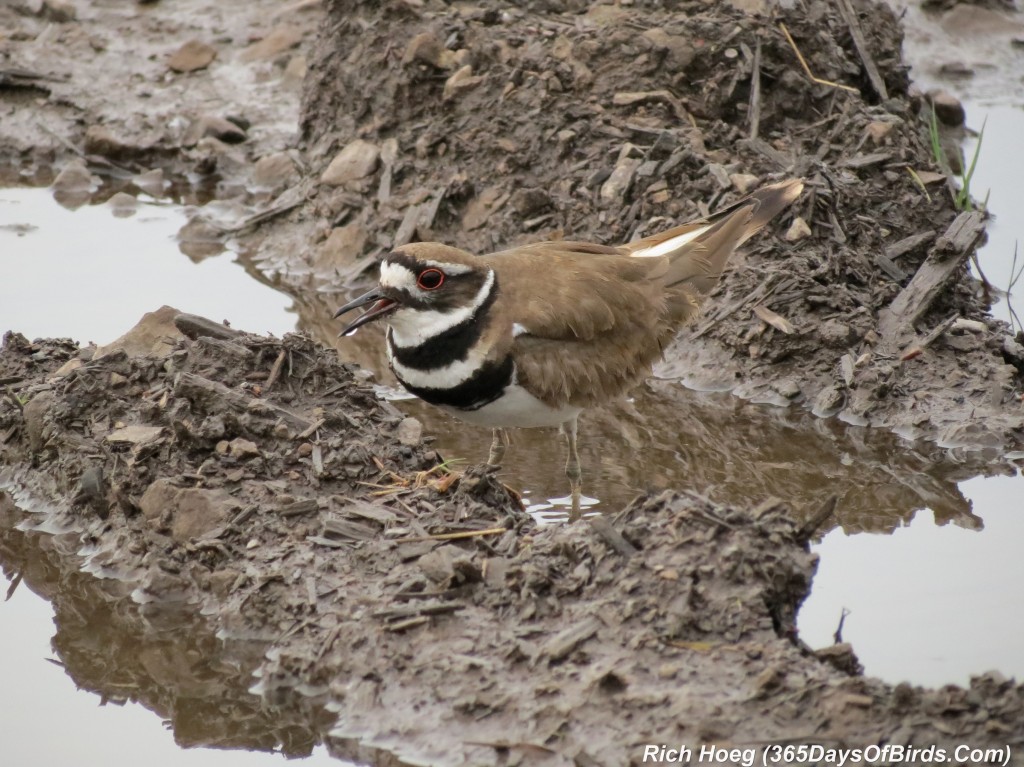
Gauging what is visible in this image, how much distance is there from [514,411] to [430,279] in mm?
685

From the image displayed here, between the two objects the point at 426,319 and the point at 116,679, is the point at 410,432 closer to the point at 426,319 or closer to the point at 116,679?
the point at 426,319

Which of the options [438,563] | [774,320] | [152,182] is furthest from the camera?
[152,182]

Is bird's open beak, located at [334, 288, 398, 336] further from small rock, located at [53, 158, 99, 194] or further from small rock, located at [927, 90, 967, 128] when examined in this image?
small rock, located at [927, 90, 967, 128]

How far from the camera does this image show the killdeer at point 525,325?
5.52 metres

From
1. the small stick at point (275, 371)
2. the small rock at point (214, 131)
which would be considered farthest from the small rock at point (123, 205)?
the small stick at point (275, 371)

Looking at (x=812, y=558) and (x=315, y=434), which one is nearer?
(x=812, y=558)

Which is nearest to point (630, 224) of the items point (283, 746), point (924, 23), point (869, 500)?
point (869, 500)

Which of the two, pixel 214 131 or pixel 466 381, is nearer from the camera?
pixel 466 381

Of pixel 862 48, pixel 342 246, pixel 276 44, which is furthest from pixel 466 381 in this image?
pixel 276 44

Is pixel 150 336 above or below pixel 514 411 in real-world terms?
below

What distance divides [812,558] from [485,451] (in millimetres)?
2554

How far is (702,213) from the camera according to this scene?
7676 millimetres

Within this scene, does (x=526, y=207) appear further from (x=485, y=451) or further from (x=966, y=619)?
(x=966, y=619)

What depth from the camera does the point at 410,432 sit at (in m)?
6.03
